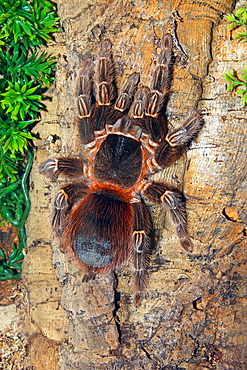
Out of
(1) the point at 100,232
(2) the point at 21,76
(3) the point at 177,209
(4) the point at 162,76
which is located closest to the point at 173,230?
(3) the point at 177,209

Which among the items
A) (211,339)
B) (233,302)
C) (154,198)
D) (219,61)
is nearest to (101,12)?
(219,61)

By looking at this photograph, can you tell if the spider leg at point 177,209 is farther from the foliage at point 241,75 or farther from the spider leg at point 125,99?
the foliage at point 241,75

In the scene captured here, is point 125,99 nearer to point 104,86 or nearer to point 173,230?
point 104,86

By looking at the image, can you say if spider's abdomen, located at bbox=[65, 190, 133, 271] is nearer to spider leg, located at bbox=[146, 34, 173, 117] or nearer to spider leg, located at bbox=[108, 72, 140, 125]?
spider leg, located at bbox=[108, 72, 140, 125]

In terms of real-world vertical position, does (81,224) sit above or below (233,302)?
above

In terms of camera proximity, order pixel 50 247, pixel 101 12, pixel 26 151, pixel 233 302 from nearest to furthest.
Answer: pixel 101 12 → pixel 233 302 → pixel 50 247 → pixel 26 151

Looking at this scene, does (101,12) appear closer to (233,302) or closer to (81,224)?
(81,224)
